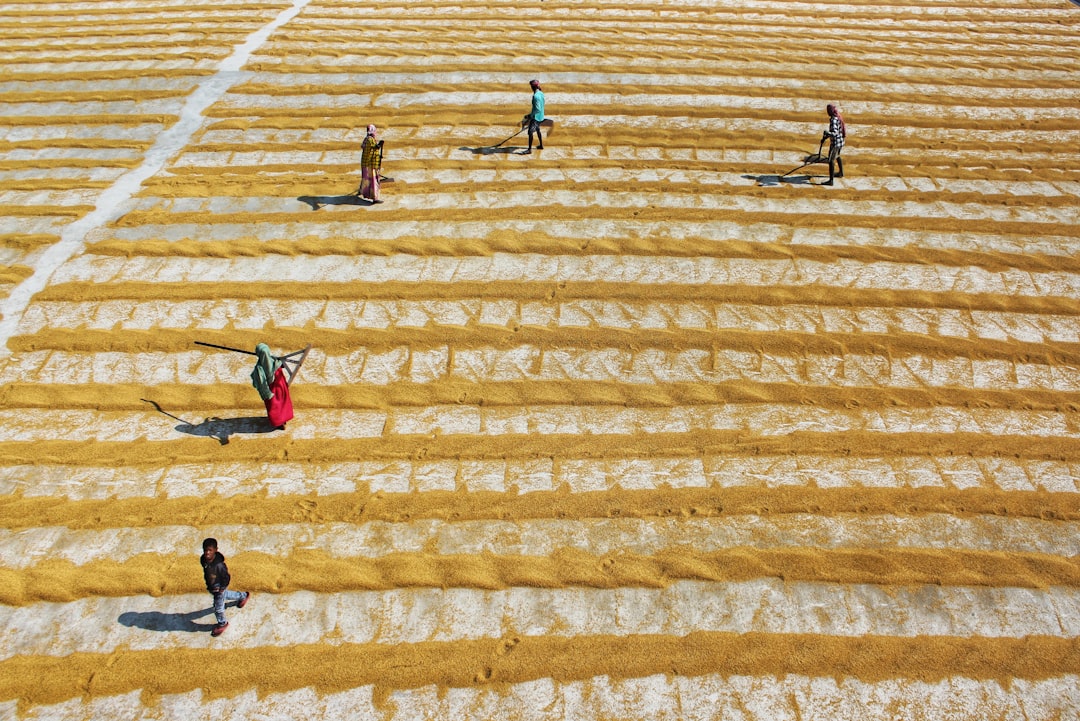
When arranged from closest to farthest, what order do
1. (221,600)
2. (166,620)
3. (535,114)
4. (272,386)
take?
(221,600) < (166,620) < (272,386) < (535,114)

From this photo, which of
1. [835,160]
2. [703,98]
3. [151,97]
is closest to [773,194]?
[835,160]

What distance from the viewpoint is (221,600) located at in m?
6.99

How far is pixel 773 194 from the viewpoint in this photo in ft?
41.2

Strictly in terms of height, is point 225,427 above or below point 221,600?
above

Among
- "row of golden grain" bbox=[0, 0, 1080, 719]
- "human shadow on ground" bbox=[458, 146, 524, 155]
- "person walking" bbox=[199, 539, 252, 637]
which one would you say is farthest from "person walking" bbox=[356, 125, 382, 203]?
"person walking" bbox=[199, 539, 252, 637]

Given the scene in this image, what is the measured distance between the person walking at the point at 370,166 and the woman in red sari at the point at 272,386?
4.21m

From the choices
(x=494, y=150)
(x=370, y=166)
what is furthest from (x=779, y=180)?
(x=370, y=166)

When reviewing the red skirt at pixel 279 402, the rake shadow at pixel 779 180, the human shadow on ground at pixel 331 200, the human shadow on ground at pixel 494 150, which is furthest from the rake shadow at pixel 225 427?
the rake shadow at pixel 779 180

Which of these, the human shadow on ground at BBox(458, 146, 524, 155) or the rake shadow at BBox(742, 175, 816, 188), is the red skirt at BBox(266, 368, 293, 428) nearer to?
the human shadow on ground at BBox(458, 146, 524, 155)

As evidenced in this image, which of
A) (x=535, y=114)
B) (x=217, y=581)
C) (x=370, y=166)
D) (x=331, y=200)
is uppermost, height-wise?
(x=535, y=114)

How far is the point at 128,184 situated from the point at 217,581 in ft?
29.9

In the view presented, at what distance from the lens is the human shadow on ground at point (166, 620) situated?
7.20m

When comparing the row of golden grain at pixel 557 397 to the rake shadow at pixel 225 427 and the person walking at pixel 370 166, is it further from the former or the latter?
the person walking at pixel 370 166

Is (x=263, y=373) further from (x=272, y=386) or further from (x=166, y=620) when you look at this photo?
(x=166, y=620)
